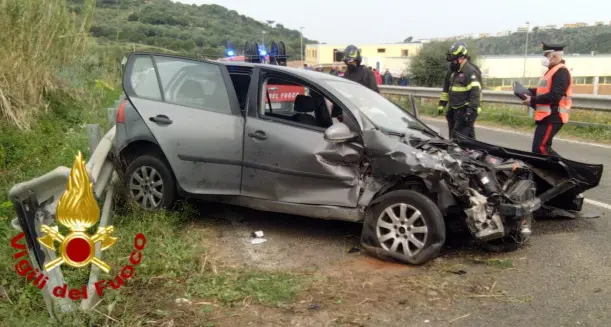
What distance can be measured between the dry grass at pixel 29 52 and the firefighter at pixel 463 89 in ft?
20.4

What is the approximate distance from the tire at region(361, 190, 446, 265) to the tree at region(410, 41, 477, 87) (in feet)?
91.7

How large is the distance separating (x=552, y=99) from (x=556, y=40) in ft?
298

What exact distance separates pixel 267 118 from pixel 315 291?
174cm

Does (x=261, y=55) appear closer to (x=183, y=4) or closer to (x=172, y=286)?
(x=172, y=286)

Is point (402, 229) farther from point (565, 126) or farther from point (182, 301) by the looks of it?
point (565, 126)

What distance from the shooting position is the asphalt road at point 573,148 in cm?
623

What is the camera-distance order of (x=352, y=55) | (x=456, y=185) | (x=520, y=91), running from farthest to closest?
1. (x=352, y=55)
2. (x=520, y=91)
3. (x=456, y=185)

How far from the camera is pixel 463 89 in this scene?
772cm

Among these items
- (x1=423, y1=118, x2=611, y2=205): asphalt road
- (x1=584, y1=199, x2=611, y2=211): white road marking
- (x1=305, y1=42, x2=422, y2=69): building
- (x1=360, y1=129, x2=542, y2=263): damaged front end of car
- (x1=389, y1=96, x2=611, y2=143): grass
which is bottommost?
(x1=584, y1=199, x2=611, y2=211): white road marking

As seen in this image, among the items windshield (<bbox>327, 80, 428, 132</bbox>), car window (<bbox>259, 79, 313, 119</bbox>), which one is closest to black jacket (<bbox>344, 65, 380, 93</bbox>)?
windshield (<bbox>327, 80, 428, 132</bbox>)

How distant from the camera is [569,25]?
103m

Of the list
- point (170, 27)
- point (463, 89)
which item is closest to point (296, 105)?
point (463, 89)

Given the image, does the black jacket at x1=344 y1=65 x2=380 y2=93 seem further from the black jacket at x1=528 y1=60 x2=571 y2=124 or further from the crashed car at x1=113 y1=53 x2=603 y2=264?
the crashed car at x1=113 y1=53 x2=603 y2=264

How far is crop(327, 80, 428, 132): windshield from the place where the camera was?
4.71m
